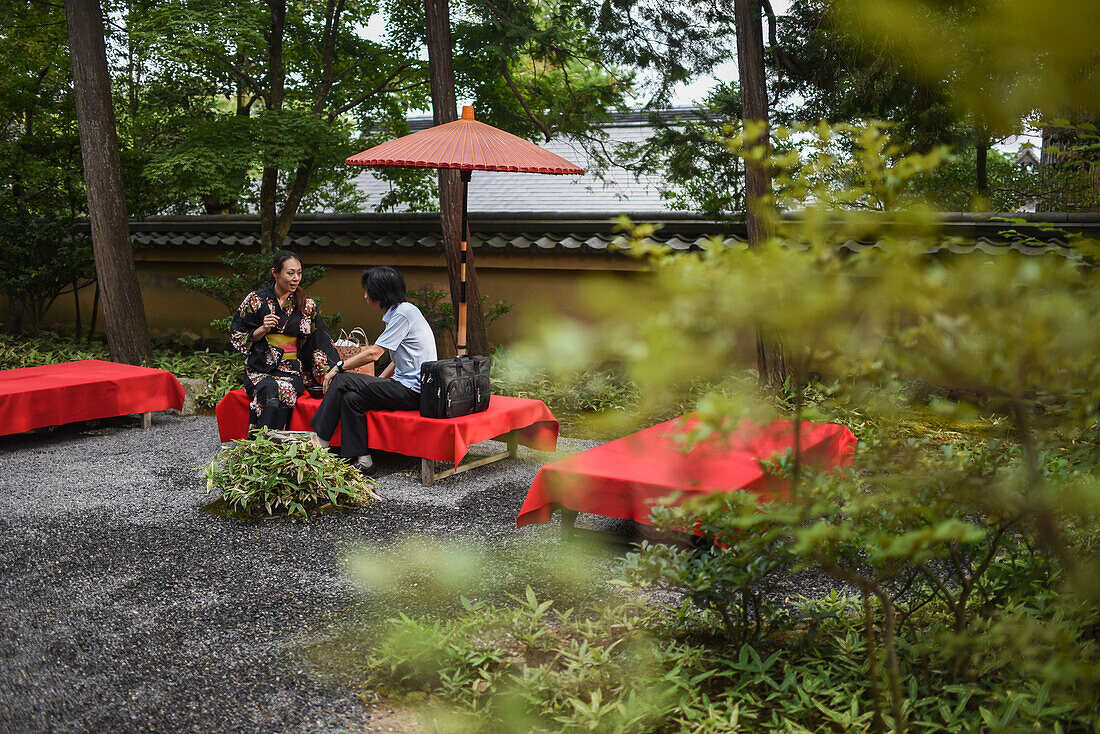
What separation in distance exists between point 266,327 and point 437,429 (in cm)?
152

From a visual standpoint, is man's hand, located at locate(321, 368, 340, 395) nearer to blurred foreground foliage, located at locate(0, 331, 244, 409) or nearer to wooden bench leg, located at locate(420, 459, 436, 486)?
wooden bench leg, located at locate(420, 459, 436, 486)

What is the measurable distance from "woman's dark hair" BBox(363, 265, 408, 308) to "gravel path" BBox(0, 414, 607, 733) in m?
1.19

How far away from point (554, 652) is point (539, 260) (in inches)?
259

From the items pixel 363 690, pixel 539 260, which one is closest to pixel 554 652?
pixel 363 690

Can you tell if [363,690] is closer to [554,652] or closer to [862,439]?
[554,652]

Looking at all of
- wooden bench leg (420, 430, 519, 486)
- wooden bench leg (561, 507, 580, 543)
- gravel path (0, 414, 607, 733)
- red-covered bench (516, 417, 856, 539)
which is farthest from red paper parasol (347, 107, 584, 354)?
red-covered bench (516, 417, 856, 539)

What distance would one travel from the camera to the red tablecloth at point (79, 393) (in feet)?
19.6

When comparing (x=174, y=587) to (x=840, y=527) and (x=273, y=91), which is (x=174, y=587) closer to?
(x=840, y=527)

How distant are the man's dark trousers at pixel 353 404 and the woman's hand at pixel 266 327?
26.0 inches

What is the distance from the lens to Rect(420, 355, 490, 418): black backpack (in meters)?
5.18

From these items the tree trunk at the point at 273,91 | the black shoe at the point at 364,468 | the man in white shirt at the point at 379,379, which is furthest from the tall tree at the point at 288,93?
the black shoe at the point at 364,468

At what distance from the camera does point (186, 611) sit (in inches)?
133

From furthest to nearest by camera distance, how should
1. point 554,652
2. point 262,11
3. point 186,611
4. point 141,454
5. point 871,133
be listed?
point 262,11
point 141,454
point 186,611
point 554,652
point 871,133

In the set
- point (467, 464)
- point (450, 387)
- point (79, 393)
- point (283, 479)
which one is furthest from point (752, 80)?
point (79, 393)
